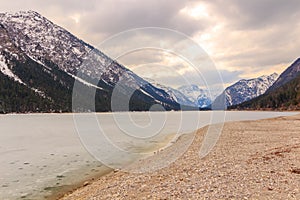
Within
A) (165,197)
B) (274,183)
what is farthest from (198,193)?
(274,183)

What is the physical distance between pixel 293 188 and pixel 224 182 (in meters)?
3.38

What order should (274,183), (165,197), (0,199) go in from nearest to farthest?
(165,197)
(274,183)
(0,199)

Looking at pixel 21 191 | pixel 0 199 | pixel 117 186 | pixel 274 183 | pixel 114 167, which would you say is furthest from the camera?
pixel 114 167

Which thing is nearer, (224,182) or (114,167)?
(224,182)

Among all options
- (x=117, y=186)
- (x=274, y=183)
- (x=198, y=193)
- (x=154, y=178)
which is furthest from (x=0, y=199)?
(x=274, y=183)

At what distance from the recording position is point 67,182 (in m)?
23.5

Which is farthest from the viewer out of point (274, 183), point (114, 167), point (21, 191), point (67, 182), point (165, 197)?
point (114, 167)

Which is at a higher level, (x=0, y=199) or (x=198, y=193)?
(x=198, y=193)

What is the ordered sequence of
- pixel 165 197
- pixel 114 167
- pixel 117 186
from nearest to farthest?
pixel 165 197, pixel 117 186, pixel 114 167

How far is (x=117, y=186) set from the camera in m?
17.7

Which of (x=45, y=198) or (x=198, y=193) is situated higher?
(x=198, y=193)

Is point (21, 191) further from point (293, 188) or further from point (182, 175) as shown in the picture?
point (293, 188)

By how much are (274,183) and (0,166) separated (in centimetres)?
2793

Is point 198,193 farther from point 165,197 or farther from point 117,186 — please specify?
point 117,186
